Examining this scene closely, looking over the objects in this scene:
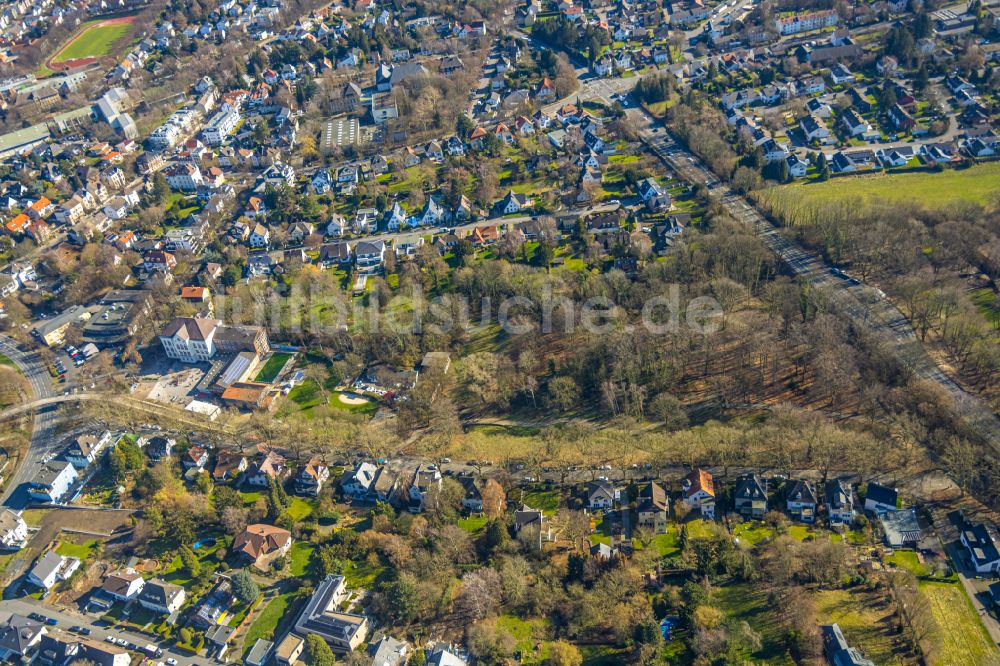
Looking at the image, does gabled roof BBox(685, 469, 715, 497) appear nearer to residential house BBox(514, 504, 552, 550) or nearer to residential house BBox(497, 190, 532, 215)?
residential house BBox(514, 504, 552, 550)

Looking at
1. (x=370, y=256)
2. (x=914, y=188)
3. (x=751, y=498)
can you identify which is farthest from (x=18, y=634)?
(x=914, y=188)

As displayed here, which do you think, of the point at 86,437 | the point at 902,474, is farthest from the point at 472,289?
the point at 902,474

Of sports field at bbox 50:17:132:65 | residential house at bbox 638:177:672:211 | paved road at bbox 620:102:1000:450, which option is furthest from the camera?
sports field at bbox 50:17:132:65

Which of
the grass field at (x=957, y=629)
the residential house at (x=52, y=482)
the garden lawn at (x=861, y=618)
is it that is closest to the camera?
the grass field at (x=957, y=629)

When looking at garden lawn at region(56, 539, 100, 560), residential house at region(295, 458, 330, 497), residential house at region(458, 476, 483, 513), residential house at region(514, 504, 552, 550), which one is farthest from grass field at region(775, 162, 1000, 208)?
garden lawn at region(56, 539, 100, 560)

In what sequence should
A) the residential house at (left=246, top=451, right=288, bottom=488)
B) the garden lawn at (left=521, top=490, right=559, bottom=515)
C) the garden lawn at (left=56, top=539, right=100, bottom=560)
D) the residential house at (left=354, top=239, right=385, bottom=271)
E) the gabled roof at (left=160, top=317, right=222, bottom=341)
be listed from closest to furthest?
the garden lawn at (left=521, top=490, right=559, bottom=515)
the garden lawn at (left=56, top=539, right=100, bottom=560)
the residential house at (left=246, top=451, right=288, bottom=488)
the gabled roof at (left=160, top=317, right=222, bottom=341)
the residential house at (left=354, top=239, right=385, bottom=271)

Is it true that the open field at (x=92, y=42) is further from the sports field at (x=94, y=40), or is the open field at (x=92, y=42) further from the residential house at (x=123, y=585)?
the residential house at (x=123, y=585)

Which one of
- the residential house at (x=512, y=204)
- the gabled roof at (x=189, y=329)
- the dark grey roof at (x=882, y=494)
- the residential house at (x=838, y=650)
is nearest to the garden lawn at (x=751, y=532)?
the dark grey roof at (x=882, y=494)
